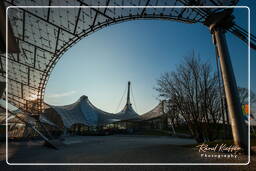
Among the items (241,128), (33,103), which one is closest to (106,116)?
(33,103)

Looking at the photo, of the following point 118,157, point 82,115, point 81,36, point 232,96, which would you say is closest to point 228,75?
point 232,96

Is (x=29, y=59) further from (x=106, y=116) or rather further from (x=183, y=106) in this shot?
(x=106, y=116)

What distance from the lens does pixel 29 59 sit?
23328 mm

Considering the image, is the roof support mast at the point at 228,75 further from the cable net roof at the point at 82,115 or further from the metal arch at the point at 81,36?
the cable net roof at the point at 82,115

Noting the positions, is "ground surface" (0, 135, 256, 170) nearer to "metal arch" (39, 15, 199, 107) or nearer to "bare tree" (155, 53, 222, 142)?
"bare tree" (155, 53, 222, 142)

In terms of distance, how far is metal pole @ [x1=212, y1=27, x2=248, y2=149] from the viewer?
7.58 metres

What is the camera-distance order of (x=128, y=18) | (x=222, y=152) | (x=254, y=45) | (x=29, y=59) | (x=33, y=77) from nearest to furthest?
1. (x=222, y=152)
2. (x=254, y=45)
3. (x=128, y=18)
4. (x=29, y=59)
5. (x=33, y=77)

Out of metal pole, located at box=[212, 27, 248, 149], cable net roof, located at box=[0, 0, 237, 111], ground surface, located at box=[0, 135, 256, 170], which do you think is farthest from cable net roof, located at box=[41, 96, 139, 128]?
metal pole, located at box=[212, 27, 248, 149]

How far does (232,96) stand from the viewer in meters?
8.09

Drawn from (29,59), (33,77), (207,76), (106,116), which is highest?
(29,59)

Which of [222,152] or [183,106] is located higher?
[183,106]

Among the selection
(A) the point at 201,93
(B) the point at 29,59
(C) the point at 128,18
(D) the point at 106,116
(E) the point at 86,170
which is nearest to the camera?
(E) the point at 86,170

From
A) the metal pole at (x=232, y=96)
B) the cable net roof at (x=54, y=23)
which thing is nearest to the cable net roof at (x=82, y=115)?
the cable net roof at (x=54, y=23)

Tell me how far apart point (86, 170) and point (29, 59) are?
955 inches
